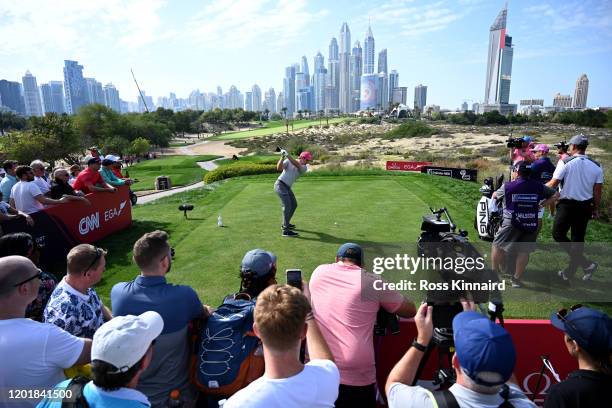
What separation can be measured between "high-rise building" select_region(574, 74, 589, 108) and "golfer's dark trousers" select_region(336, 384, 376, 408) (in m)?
230

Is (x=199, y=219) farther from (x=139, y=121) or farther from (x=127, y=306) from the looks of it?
(x=139, y=121)

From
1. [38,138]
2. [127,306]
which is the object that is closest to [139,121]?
[38,138]

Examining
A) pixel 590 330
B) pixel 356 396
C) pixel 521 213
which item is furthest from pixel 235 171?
pixel 590 330

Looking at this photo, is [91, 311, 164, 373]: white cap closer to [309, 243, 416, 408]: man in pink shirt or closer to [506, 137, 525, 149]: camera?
[309, 243, 416, 408]: man in pink shirt

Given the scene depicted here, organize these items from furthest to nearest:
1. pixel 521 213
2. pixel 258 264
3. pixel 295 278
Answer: pixel 521 213
pixel 258 264
pixel 295 278

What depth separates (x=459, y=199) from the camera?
41.1 feet

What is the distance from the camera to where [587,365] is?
7.80 ft

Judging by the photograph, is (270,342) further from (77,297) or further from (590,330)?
(77,297)

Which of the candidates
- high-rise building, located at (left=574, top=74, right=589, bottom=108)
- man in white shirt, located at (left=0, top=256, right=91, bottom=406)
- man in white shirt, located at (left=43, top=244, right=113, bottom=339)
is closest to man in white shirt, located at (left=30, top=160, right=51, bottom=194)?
man in white shirt, located at (left=43, top=244, right=113, bottom=339)

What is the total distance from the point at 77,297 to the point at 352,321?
2.34m

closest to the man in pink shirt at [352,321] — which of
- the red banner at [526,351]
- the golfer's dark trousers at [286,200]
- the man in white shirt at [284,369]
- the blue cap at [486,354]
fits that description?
the red banner at [526,351]

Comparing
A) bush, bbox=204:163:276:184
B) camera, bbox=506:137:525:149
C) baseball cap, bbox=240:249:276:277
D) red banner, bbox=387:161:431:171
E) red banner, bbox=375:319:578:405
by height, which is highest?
camera, bbox=506:137:525:149

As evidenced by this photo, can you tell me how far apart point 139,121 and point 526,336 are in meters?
84.0

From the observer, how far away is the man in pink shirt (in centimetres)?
301
